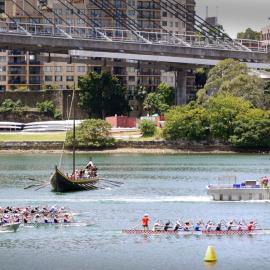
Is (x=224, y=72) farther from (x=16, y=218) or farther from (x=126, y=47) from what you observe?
(x=16, y=218)

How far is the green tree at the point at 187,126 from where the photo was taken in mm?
156250

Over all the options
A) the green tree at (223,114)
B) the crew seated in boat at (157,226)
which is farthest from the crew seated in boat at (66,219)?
the green tree at (223,114)

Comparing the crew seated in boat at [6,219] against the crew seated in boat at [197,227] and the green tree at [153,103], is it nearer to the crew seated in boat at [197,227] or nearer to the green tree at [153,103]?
the crew seated in boat at [197,227]

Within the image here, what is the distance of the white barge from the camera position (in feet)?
303

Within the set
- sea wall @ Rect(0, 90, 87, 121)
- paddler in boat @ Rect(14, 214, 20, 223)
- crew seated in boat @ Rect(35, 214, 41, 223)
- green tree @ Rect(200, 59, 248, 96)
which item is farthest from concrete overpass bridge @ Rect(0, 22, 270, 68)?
paddler in boat @ Rect(14, 214, 20, 223)

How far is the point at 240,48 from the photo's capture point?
193625mm

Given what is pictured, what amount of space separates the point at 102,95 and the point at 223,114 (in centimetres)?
2806

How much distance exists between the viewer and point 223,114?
518 ft

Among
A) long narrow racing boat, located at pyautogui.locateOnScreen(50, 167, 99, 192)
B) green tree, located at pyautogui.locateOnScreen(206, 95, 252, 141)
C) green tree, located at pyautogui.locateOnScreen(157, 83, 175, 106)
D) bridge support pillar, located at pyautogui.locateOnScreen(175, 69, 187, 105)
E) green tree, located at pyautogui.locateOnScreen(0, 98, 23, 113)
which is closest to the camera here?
long narrow racing boat, located at pyautogui.locateOnScreen(50, 167, 99, 192)

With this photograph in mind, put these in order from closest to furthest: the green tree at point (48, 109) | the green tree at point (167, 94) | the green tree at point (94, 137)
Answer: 1. the green tree at point (94, 137)
2. the green tree at point (48, 109)
3. the green tree at point (167, 94)

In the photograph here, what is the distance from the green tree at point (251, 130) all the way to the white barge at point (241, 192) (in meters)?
61.4

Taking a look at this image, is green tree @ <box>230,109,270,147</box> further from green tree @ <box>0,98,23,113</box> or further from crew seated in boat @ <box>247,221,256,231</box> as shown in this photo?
crew seated in boat @ <box>247,221,256,231</box>

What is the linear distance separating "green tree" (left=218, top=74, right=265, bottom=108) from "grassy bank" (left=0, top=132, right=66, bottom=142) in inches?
881

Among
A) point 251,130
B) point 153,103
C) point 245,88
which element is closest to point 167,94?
point 153,103
